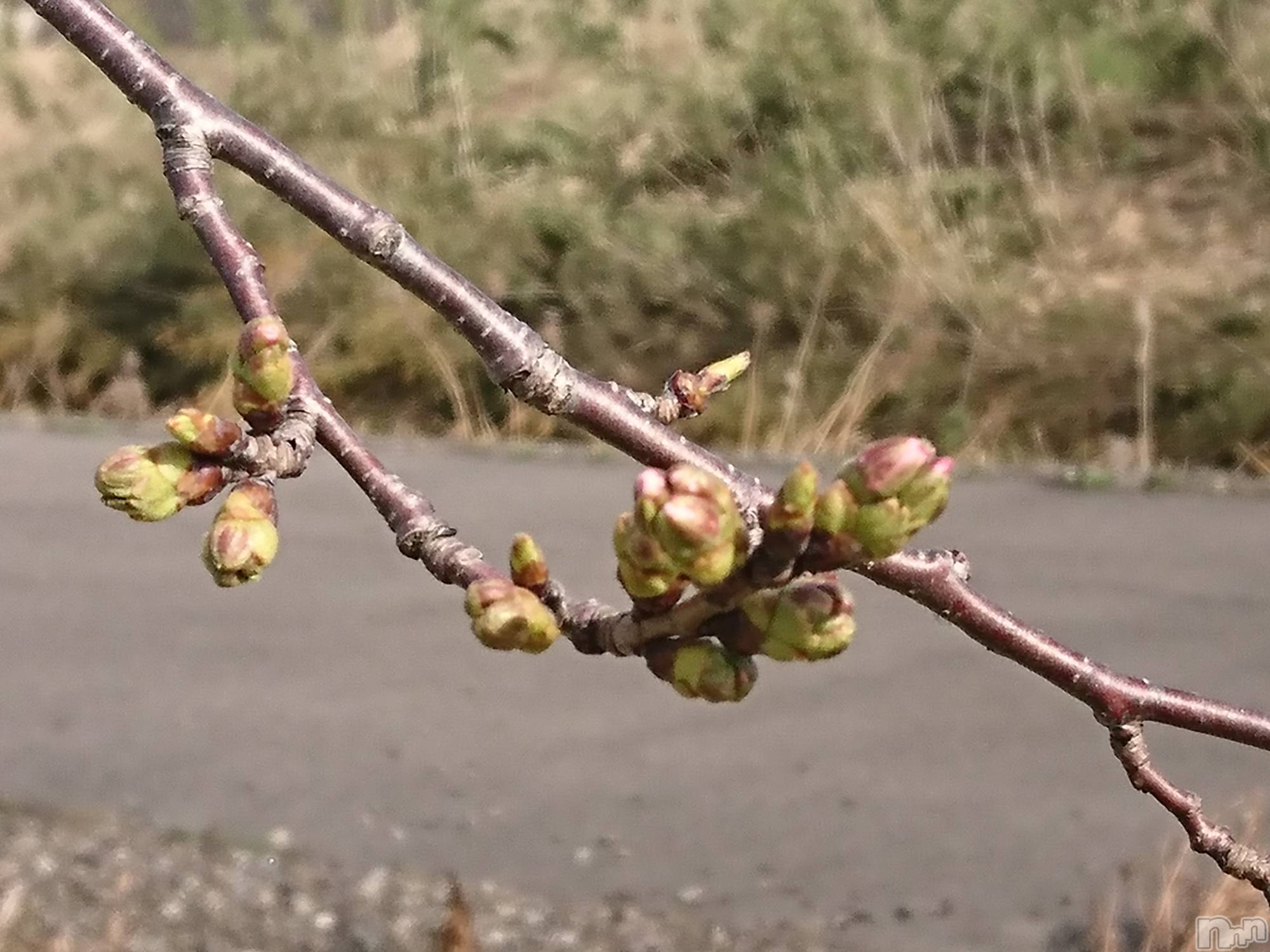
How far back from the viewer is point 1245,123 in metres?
2.29

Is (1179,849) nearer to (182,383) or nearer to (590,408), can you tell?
(590,408)

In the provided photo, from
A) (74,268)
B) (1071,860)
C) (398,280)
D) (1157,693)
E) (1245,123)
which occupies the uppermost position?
(1245,123)

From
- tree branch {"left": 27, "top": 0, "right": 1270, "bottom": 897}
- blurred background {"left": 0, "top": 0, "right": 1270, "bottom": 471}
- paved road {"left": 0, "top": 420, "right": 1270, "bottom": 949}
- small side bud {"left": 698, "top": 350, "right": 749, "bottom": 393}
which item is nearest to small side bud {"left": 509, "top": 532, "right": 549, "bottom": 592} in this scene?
tree branch {"left": 27, "top": 0, "right": 1270, "bottom": 897}

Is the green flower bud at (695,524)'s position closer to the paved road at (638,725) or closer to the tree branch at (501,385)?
the tree branch at (501,385)

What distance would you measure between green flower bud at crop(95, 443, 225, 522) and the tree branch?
0.04 feet

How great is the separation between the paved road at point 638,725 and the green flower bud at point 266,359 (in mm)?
1449

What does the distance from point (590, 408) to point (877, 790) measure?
4.77 feet

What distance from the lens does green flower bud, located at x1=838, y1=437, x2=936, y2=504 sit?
0.18 meters

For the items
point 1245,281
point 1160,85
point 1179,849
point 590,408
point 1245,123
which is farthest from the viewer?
point 1160,85

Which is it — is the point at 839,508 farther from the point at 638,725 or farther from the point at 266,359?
the point at 638,725

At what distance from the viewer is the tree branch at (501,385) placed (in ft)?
0.85

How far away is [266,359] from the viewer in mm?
237

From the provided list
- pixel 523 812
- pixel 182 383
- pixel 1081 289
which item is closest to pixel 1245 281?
pixel 1081 289

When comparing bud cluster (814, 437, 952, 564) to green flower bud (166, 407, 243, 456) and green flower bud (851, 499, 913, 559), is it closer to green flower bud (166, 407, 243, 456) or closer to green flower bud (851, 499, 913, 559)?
green flower bud (851, 499, 913, 559)
